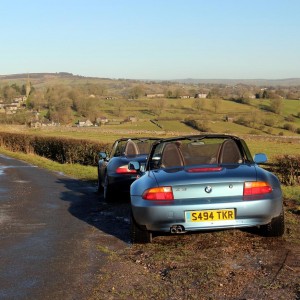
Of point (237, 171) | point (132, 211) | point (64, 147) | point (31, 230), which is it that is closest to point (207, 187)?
point (237, 171)

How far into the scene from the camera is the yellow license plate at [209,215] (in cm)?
603

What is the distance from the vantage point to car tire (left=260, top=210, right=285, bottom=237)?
6359 millimetres

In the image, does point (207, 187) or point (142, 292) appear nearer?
point (142, 292)

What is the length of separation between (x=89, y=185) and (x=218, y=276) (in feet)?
34.1

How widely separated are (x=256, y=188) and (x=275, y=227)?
1.98 feet

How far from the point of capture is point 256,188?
6.18 metres

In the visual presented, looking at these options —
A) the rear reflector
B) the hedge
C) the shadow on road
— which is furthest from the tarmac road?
the hedge

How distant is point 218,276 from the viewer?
4871 millimetres

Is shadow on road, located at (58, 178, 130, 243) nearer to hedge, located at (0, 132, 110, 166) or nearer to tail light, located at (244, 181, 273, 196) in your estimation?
tail light, located at (244, 181, 273, 196)

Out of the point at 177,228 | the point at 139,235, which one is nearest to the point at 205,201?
the point at 177,228

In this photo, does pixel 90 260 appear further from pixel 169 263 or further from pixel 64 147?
pixel 64 147

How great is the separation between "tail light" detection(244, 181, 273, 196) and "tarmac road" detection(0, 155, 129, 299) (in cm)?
168

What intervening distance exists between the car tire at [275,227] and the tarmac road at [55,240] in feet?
5.75

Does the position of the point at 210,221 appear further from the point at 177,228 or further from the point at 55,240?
the point at 55,240
